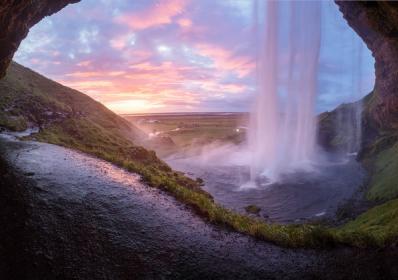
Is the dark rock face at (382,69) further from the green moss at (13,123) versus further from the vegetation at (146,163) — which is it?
the green moss at (13,123)

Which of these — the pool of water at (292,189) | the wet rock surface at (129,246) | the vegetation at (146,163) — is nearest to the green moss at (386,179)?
the vegetation at (146,163)

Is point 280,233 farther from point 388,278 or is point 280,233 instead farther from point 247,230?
point 388,278

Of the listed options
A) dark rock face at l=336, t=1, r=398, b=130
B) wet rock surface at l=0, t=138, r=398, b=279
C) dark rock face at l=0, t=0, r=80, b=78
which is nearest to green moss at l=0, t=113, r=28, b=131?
dark rock face at l=0, t=0, r=80, b=78

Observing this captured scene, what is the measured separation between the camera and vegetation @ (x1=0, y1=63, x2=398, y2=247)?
1597 cm

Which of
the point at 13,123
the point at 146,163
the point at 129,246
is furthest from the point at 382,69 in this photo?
the point at 129,246

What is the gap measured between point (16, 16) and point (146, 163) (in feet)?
71.5

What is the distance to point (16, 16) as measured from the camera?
27500 mm

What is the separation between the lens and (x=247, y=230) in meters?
16.7

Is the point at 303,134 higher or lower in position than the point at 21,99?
higher

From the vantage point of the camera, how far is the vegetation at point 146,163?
15969 millimetres

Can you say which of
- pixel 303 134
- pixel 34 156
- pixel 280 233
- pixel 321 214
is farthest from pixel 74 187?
pixel 303 134

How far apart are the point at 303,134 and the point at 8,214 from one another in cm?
6885

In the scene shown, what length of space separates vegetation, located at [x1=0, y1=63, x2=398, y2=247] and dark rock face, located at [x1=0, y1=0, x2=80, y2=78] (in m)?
10.8

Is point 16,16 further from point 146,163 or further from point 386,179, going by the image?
point 386,179
